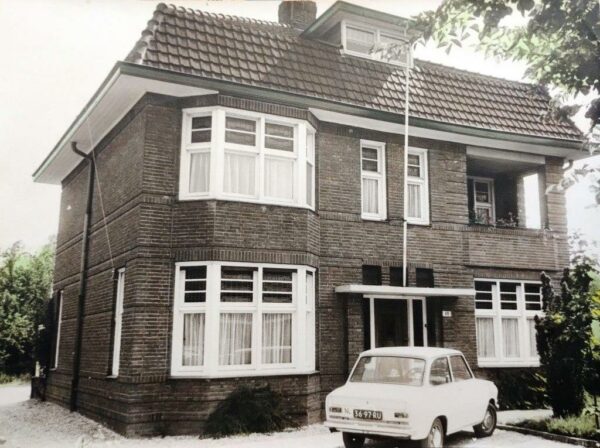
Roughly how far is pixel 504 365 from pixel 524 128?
608 cm

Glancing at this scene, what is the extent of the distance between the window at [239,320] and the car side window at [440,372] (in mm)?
3307

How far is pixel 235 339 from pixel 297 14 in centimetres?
954

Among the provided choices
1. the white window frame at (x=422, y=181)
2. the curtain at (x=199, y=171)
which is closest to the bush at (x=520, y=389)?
the white window frame at (x=422, y=181)

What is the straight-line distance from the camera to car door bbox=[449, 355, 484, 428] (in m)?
9.20

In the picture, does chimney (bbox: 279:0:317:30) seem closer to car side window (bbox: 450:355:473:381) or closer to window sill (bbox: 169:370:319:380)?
window sill (bbox: 169:370:319:380)

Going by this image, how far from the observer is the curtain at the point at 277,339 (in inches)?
458

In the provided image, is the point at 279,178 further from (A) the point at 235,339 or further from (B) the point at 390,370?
(B) the point at 390,370

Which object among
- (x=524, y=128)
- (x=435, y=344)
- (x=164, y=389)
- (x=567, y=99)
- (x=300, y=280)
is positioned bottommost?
(x=164, y=389)

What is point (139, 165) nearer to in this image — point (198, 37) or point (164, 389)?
point (198, 37)

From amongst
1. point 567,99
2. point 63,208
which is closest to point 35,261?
point 63,208

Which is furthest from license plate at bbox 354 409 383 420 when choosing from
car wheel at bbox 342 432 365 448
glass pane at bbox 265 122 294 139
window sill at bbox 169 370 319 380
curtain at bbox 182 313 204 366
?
glass pane at bbox 265 122 294 139

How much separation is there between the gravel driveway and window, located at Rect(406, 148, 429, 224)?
15.9 feet

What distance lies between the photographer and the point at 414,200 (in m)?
14.5

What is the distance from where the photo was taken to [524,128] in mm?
15445
